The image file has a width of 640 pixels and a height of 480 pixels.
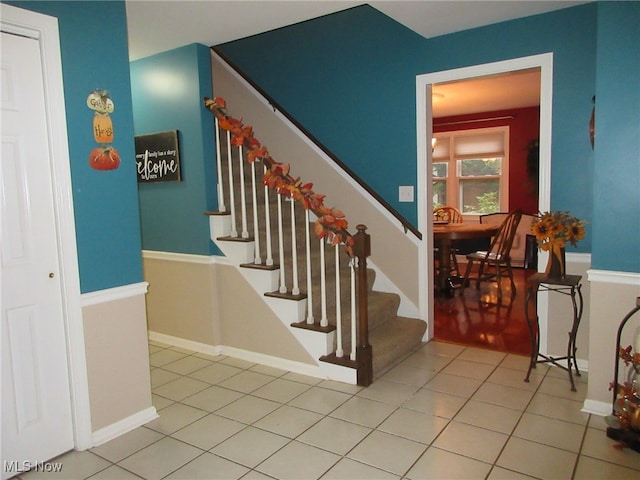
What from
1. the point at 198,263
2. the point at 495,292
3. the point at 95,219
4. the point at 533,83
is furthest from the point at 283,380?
the point at 533,83

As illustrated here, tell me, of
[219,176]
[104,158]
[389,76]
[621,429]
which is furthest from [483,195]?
[104,158]

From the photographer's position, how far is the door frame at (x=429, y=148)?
3.15 meters

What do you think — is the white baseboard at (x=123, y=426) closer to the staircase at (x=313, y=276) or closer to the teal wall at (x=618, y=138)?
the staircase at (x=313, y=276)

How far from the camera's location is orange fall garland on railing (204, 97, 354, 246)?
2.97m

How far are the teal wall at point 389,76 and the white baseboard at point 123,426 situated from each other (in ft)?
7.75

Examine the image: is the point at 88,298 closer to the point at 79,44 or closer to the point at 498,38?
the point at 79,44

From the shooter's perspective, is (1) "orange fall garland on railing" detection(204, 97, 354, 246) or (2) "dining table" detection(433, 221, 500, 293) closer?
(1) "orange fall garland on railing" detection(204, 97, 354, 246)

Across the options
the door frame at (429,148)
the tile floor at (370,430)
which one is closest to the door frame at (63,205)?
the tile floor at (370,430)

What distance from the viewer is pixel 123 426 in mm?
2549

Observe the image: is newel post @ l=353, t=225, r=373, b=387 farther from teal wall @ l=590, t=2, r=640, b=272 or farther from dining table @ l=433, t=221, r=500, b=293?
dining table @ l=433, t=221, r=500, b=293

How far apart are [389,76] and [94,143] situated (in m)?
2.37

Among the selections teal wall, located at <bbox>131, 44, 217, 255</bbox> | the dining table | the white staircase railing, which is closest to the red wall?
the dining table

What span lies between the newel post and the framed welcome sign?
1583mm

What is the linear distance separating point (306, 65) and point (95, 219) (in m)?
2.62
